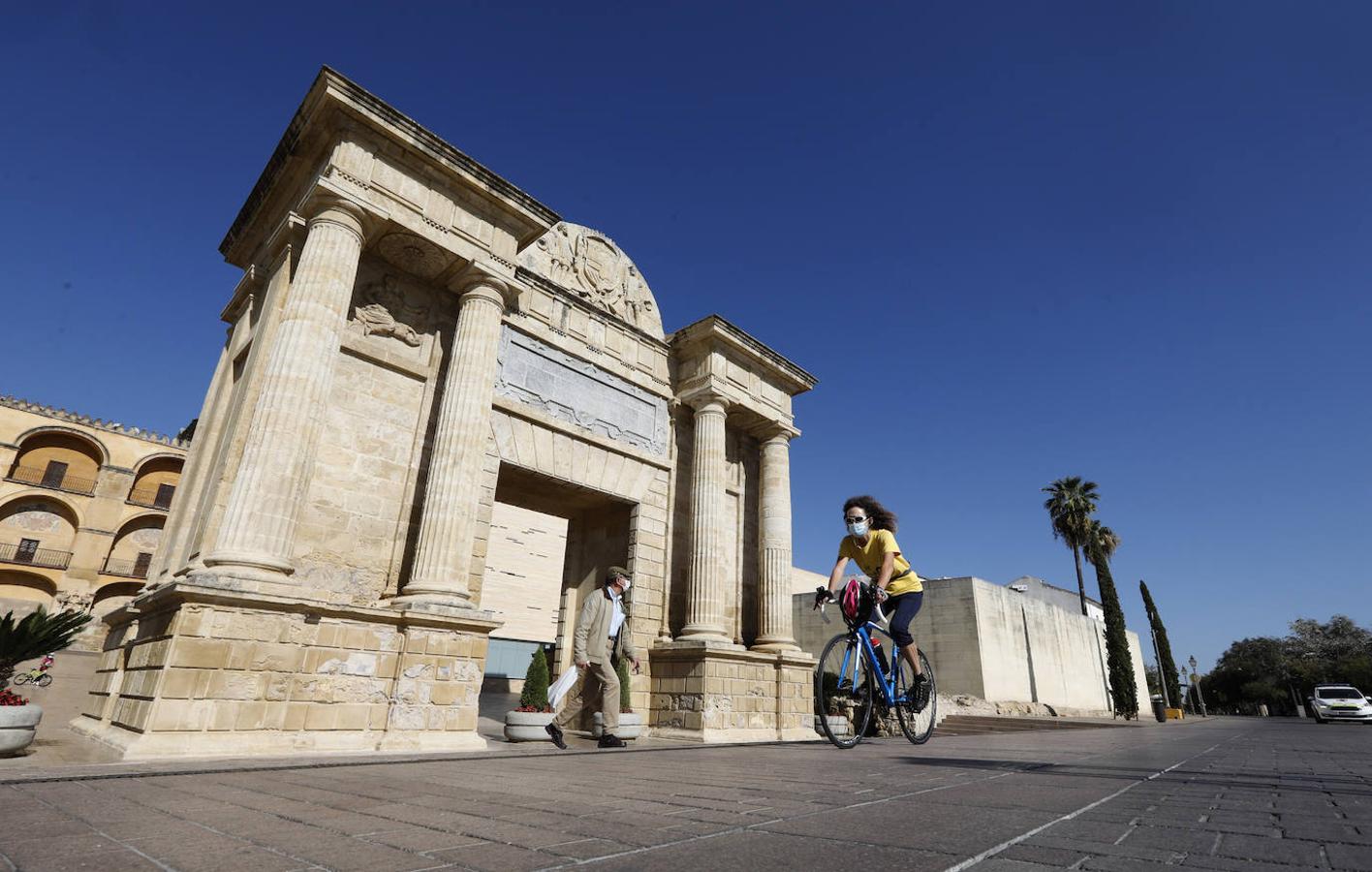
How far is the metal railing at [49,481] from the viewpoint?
32906mm

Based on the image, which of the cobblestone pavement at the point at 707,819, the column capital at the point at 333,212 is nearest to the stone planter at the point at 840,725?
the cobblestone pavement at the point at 707,819

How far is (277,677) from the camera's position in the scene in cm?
723

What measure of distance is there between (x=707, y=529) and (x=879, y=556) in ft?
24.2

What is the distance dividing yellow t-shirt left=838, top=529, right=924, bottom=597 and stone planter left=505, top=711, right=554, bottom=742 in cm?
525

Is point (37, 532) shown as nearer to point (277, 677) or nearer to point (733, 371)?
point (277, 677)

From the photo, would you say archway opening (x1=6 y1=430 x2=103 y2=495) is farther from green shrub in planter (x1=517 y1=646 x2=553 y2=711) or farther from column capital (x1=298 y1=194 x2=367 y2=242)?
green shrub in planter (x1=517 y1=646 x2=553 y2=711)

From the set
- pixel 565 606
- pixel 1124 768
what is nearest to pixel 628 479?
pixel 565 606

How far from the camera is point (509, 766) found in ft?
17.9

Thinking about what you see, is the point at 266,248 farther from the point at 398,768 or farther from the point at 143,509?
the point at 143,509

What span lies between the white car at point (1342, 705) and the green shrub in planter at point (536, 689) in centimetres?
3119

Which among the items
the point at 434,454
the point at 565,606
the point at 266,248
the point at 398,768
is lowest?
the point at 398,768

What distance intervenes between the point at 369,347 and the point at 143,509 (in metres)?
36.1

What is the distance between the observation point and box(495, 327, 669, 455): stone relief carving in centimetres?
1180

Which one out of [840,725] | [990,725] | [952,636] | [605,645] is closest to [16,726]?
[605,645]
